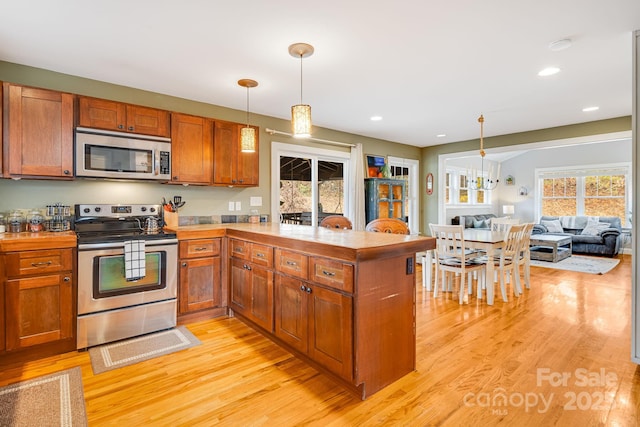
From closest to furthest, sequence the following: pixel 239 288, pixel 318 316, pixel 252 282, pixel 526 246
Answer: pixel 318 316 < pixel 252 282 < pixel 239 288 < pixel 526 246

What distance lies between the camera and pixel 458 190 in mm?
9258

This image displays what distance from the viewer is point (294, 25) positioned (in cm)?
224

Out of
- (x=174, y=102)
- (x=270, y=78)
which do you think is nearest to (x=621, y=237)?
(x=270, y=78)

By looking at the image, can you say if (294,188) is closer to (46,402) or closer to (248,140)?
(248,140)

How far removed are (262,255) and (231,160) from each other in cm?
155

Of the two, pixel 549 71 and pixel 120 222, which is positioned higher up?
pixel 549 71

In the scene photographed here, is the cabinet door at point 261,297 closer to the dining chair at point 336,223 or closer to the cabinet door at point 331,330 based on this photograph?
the cabinet door at point 331,330

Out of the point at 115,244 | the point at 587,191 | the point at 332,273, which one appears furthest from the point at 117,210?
the point at 587,191

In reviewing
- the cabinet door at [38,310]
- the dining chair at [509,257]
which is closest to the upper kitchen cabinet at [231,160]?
the cabinet door at [38,310]

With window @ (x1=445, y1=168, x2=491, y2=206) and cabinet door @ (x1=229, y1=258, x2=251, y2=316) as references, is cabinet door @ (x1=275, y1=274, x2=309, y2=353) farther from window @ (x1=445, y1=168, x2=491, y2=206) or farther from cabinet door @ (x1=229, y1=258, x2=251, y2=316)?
window @ (x1=445, y1=168, x2=491, y2=206)

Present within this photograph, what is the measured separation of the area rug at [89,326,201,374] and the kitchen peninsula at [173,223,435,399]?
0.79m

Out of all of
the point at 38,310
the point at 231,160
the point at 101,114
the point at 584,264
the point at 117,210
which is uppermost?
the point at 101,114

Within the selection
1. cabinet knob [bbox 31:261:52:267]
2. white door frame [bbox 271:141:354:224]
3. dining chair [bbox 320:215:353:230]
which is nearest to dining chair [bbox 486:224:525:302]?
dining chair [bbox 320:215:353:230]

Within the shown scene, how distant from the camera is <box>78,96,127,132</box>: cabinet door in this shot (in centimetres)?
289
